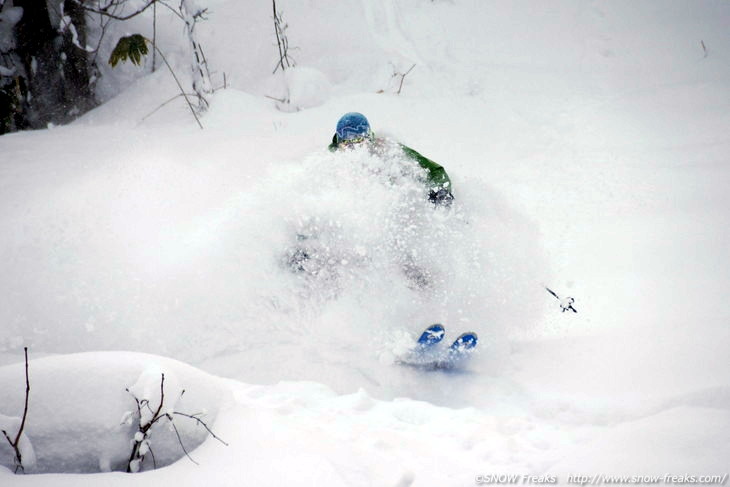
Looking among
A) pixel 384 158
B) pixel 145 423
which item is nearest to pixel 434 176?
pixel 384 158

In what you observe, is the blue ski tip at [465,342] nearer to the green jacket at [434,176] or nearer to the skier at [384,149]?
the skier at [384,149]

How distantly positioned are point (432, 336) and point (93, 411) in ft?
6.76

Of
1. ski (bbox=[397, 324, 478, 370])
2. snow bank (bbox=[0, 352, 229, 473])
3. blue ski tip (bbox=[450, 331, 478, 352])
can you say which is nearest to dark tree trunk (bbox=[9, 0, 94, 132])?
snow bank (bbox=[0, 352, 229, 473])

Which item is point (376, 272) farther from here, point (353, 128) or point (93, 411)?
point (93, 411)

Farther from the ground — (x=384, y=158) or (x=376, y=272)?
(x=384, y=158)

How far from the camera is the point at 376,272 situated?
11.8 ft

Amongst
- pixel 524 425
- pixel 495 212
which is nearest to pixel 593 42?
pixel 495 212

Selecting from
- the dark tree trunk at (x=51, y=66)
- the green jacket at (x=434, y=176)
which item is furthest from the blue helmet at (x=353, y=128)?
the dark tree trunk at (x=51, y=66)

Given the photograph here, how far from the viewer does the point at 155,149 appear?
19.7 ft

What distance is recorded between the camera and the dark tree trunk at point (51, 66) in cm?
678

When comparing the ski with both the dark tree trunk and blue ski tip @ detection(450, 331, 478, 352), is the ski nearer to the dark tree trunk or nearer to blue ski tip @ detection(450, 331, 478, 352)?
blue ski tip @ detection(450, 331, 478, 352)

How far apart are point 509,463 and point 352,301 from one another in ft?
6.09

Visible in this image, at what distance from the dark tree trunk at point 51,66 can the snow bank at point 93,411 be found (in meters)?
6.89

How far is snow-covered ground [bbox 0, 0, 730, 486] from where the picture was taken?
185 centimetres
